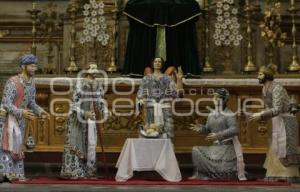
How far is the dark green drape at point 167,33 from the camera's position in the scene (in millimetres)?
13859

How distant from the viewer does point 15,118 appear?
10055 mm

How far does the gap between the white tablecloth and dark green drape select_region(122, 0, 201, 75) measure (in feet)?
11.9

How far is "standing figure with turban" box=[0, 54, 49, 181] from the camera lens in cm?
993

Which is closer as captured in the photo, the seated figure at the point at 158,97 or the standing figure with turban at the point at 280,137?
the standing figure with turban at the point at 280,137

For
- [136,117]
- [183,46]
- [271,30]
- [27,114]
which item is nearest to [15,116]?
[27,114]

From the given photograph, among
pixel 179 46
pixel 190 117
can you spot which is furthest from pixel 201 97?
pixel 179 46

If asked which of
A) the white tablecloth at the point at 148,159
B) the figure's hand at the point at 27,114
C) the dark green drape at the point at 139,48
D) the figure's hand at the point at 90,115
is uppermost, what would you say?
the dark green drape at the point at 139,48

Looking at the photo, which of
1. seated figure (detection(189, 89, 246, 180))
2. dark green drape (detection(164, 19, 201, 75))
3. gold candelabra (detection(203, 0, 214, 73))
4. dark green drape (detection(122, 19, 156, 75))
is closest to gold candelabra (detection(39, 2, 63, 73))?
dark green drape (detection(122, 19, 156, 75))

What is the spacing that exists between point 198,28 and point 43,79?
393 cm

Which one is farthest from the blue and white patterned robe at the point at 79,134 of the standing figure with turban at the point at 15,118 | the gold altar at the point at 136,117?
the gold altar at the point at 136,117

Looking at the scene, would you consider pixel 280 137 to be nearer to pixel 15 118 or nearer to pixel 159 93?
pixel 159 93

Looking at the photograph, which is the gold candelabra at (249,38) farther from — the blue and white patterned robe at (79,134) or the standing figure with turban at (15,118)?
the standing figure with turban at (15,118)

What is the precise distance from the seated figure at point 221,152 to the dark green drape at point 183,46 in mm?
3267

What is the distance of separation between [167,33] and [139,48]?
0.70 metres
